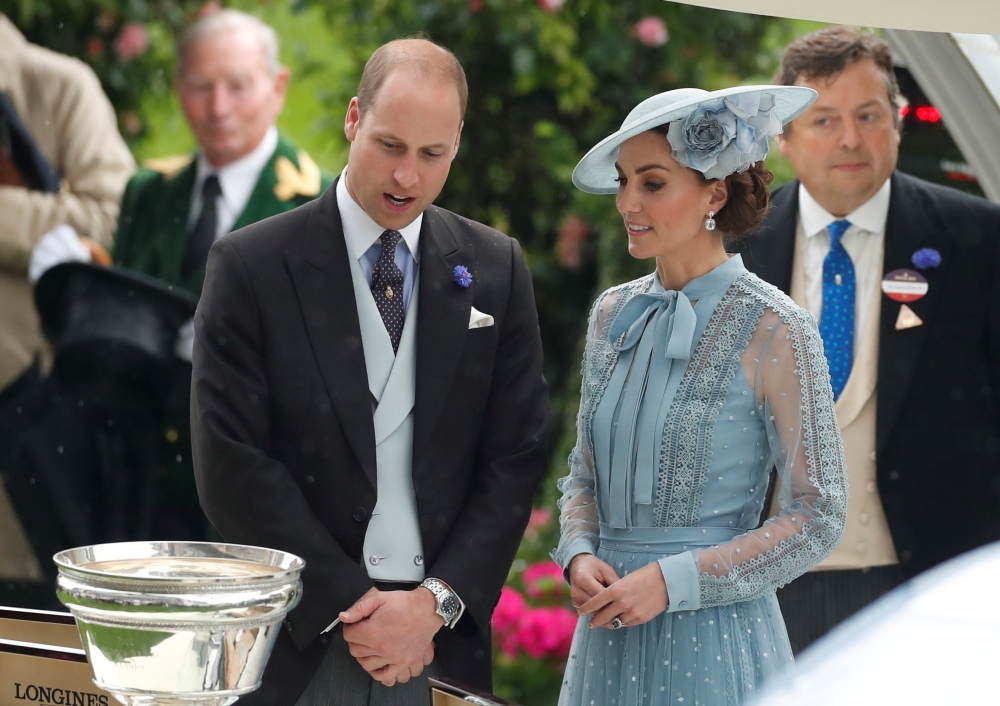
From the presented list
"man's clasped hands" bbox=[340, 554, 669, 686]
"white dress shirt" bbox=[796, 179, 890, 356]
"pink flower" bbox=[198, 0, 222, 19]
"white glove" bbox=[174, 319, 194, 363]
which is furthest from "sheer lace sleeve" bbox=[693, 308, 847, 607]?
"pink flower" bbox=[198, 0, 222, 19]

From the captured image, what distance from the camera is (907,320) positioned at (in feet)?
10.3

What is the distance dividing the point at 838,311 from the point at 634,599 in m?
1.34

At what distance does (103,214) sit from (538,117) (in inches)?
75.1

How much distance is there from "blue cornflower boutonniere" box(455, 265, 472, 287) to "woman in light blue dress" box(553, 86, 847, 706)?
0.31 metres

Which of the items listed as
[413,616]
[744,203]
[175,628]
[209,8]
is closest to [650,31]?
[209,8]

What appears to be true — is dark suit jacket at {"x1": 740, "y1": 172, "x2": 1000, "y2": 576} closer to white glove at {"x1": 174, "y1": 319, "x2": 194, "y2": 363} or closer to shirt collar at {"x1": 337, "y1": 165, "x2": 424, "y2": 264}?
shirt collar at {"x1": 337, "y1": 165, "x2": 424, "y2": 264}

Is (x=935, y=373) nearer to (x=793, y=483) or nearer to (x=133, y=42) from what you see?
(x=793, y=483)

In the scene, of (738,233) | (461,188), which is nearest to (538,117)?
(461,188)

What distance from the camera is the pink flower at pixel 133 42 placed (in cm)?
455

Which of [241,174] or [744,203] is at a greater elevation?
[241,174]

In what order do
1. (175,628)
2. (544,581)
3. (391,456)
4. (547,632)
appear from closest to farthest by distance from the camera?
(175,628), (391,456), (547,632), (544,581)

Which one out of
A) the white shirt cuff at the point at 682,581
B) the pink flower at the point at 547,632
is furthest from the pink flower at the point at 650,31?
the white shirt cuff at the point at 682,581

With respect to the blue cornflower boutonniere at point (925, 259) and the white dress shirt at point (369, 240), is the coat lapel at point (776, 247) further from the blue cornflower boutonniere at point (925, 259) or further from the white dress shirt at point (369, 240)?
the white dress shirt at point (369, 240)

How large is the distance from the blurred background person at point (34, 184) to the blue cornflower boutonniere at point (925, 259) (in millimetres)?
2771
